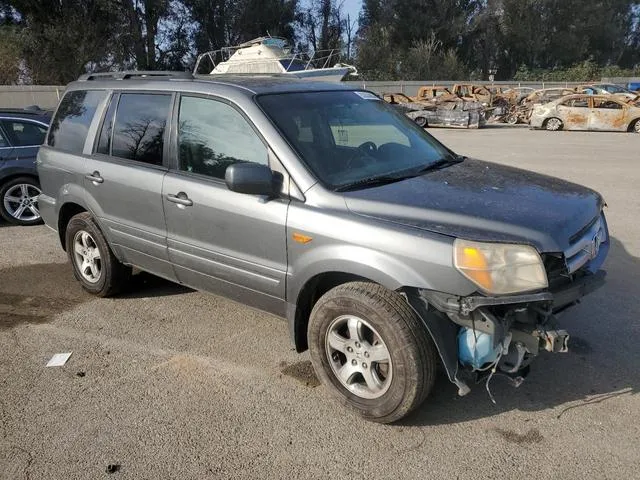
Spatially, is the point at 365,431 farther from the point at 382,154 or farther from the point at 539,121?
the point at 539,121

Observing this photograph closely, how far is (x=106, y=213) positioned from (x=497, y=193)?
3.04 metres

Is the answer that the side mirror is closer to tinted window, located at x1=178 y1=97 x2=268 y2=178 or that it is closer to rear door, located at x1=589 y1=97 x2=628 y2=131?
tinted window, located at x1=178 y1=97 x2=268 y2=178

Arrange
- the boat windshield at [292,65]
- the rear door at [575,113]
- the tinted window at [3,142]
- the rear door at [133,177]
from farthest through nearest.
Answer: the boat windshield at [292,65]
the rear door at [575,113]
the tinted window at [3,142]
the rear door at [133,177]

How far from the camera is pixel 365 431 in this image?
122 inches

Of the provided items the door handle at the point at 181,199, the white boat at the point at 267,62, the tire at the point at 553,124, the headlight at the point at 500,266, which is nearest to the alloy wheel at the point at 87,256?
the door handle at the point at 181,199

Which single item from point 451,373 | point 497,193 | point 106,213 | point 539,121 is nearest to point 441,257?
point 451,373

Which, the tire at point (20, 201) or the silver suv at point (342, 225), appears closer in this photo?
the silver suv at point (342, 225)

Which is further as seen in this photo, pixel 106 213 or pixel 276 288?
pixel 106 213

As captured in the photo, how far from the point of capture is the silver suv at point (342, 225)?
284cm

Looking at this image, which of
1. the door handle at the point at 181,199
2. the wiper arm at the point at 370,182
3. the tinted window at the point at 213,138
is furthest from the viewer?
the door handle at the point at 181,199

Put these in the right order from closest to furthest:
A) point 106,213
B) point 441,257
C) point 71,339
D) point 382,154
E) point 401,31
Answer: point 441,257
point 382,154
point 71,339
point 106,213
point 401,31

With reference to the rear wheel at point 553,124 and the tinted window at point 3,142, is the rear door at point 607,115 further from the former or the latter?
the tinted window at point 3,142

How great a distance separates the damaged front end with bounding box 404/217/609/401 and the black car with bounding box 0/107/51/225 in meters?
6.55

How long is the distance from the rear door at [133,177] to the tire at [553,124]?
72.2 feet
